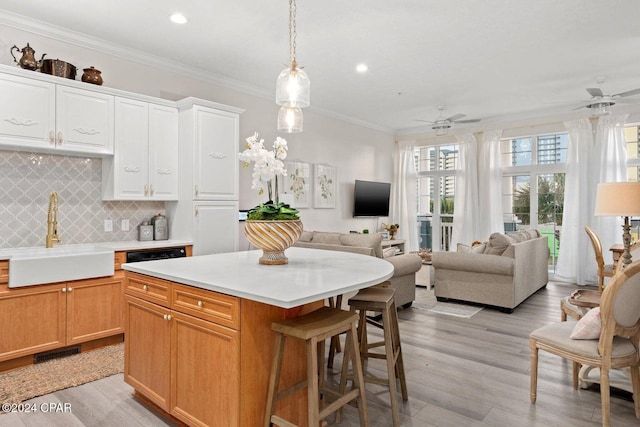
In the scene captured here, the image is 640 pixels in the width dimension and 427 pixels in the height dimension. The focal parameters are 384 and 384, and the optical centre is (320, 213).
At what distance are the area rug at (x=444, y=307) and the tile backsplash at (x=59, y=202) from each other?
11.8 ft

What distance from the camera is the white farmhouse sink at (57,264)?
2.96 m

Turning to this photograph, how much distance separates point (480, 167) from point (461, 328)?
425cm

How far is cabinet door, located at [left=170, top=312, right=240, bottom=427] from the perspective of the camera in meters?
1.77

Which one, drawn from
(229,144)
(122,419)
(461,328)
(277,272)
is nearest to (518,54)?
(461,328)

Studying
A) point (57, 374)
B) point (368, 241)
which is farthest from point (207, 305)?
point (368, 241)

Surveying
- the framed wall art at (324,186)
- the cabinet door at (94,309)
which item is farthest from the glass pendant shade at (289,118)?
the framed wall art at (324,186)

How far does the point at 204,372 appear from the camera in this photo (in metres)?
1.91

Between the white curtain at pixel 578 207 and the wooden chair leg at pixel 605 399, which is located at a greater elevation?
the white curtain at pixel 578 207

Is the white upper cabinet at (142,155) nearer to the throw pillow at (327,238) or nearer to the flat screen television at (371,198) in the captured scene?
the throw pillow at (327,238)

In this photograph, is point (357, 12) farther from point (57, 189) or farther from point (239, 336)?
point (57, 189)

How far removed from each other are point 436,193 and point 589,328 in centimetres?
617

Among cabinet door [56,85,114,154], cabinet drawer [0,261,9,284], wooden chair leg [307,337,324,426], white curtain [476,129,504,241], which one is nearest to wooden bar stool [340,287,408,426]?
wooden chair leg [307,337,324,426]

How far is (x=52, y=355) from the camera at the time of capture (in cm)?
319

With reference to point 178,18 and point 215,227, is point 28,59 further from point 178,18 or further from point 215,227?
point 215,227
